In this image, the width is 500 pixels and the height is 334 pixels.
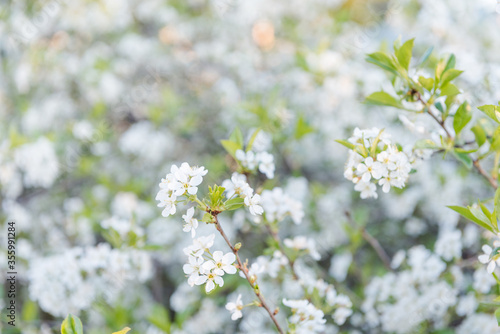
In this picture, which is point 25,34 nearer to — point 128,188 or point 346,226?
point 128,188

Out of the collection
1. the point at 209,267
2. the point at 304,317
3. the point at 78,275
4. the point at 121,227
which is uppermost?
the point at 209,267

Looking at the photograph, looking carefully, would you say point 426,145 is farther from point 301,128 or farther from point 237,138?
point 301,128

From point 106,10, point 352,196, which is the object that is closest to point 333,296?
point 352,196

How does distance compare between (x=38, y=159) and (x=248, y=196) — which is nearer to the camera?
Result: (x=248, y=196)

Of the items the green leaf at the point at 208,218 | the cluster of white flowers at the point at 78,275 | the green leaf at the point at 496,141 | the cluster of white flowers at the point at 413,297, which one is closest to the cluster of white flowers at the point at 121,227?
the cluster of white flowers at the point at 78,275

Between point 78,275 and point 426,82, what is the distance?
168cm

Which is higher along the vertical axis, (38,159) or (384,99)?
(384,99)

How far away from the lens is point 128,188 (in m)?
3.16

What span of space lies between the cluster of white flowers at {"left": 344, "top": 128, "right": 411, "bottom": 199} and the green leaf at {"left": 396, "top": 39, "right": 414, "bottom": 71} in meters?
0.28

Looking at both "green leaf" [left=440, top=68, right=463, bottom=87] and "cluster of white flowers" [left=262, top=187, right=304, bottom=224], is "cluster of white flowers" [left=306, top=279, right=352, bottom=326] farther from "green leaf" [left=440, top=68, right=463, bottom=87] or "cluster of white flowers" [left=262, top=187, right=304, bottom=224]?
"green leaf" [left=440, top=68, right=463, bottom=87]

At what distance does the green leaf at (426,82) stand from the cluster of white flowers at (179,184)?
0.74 meters

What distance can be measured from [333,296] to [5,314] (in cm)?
190

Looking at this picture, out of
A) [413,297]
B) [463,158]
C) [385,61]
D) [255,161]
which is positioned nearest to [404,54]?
[385,61]

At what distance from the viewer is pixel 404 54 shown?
1.41 metres
